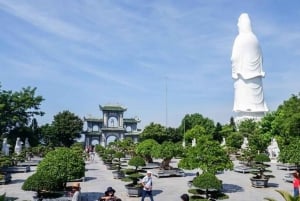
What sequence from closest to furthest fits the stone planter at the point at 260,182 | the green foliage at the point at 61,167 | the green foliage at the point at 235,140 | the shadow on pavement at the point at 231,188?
the green foliage at the point at 61,167 < the shadow on pavement at the point at 231,188 < the stone planter at the point at 260,182 < the green foliage at the point at 235,140

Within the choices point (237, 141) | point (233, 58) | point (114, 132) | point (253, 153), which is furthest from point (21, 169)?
point (114, 132)

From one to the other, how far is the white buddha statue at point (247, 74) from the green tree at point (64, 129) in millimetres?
24366

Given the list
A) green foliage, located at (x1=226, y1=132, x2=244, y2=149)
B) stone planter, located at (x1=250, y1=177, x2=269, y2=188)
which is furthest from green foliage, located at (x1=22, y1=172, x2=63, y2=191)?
green foliage, located at (x1=226, y1=132, x2=244, y2=149)

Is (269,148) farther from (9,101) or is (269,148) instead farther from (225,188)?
(9,101)

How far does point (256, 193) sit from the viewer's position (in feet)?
56.9

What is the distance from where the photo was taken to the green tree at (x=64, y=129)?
2237 inches

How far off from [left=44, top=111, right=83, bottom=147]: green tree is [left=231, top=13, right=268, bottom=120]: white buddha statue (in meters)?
24.4

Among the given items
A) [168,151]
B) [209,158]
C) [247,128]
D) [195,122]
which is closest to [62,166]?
[209,158]

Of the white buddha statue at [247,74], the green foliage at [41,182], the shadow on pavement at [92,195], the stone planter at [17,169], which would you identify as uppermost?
the white buddha statue at [247,74]

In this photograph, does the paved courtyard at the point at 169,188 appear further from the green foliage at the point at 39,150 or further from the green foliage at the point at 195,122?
the green foliage at the point at 195,122

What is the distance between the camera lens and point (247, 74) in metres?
59.2

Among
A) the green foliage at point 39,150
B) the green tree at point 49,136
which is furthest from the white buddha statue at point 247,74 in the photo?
the green foliage at point 39,150

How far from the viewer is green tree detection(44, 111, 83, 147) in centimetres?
5681

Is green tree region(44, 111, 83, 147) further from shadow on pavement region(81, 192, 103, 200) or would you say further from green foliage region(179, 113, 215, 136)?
shadow on pavement region(81, 192, 103, 200)
